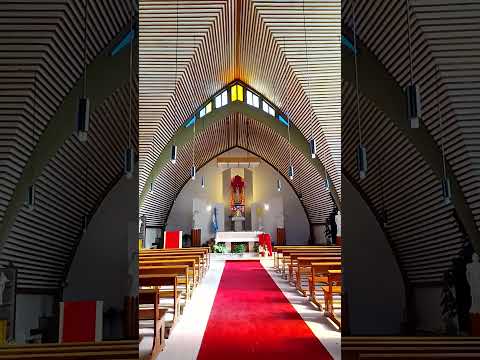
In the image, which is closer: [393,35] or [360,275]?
[360,275]

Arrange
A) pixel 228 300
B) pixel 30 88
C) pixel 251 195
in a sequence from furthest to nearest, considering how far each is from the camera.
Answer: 1. pixel 251 195
2. pixel 228 300
3. pixel 30 88

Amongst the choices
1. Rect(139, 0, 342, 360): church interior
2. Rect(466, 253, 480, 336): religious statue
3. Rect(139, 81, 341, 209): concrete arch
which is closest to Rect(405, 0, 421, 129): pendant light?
Rect(466, 253, 480, 336): religious statue

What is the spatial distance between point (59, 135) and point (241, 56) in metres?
12.5

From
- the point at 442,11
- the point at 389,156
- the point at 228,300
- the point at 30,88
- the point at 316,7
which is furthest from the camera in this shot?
the point at 316,7

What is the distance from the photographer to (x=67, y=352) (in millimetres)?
1764

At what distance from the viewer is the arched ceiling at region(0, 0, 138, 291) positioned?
1.76 metres

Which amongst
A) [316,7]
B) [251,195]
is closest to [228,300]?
[316,7]

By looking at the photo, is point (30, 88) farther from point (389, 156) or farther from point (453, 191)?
point (453, 191)

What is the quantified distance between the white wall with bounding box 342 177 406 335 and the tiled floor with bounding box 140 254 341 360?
1.87 metres

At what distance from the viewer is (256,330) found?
15.5 feet

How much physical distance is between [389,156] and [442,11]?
1.70m

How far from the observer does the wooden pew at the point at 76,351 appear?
1.72m

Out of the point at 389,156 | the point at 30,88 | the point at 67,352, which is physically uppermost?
the point at 30,88

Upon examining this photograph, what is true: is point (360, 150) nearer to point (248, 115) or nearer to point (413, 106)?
point (413, 106)
